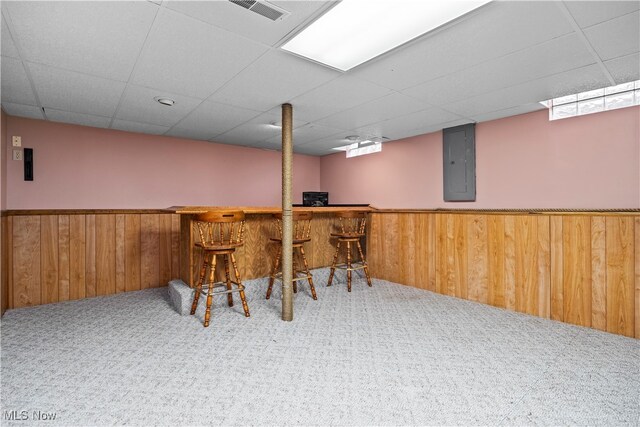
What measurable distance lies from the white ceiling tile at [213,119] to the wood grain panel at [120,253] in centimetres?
151

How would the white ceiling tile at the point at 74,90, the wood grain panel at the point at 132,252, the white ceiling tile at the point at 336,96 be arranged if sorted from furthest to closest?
the wood grain panel at the point at 132,252 → the white ceiling tile at the point at 336,96 → the white ceiling tile at the point at 74,90

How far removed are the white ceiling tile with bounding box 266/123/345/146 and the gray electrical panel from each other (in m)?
1.60

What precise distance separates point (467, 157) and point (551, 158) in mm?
982

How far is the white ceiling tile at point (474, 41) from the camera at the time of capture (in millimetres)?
1871

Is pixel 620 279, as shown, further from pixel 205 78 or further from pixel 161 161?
pixel 161 161

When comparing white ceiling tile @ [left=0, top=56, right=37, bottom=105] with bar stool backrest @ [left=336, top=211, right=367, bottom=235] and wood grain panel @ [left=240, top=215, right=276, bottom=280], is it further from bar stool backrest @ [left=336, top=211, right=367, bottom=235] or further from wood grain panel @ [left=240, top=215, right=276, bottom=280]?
bar stool backrest @ [left=336, top=211, right=367, bottom=235]

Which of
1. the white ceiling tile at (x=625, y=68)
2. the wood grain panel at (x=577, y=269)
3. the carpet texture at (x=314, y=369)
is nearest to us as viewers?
the carpet texture at (x=314, y=369)

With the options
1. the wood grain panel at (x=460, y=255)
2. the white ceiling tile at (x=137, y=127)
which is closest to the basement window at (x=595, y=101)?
the wood grain panel at (x=460, y=255)

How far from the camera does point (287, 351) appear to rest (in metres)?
2.50

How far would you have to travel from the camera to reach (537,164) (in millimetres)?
3691

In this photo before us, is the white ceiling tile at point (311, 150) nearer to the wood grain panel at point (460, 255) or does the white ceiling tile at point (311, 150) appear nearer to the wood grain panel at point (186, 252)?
the wood grain panel at point (186, 252)

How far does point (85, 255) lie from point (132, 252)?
538mm

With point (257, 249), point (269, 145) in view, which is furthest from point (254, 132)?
point (257, 249)

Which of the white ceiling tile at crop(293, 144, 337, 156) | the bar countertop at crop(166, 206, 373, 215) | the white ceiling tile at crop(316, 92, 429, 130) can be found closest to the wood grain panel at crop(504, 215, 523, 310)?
the white ceiling tile at crop(316, 92, 429, 130)
